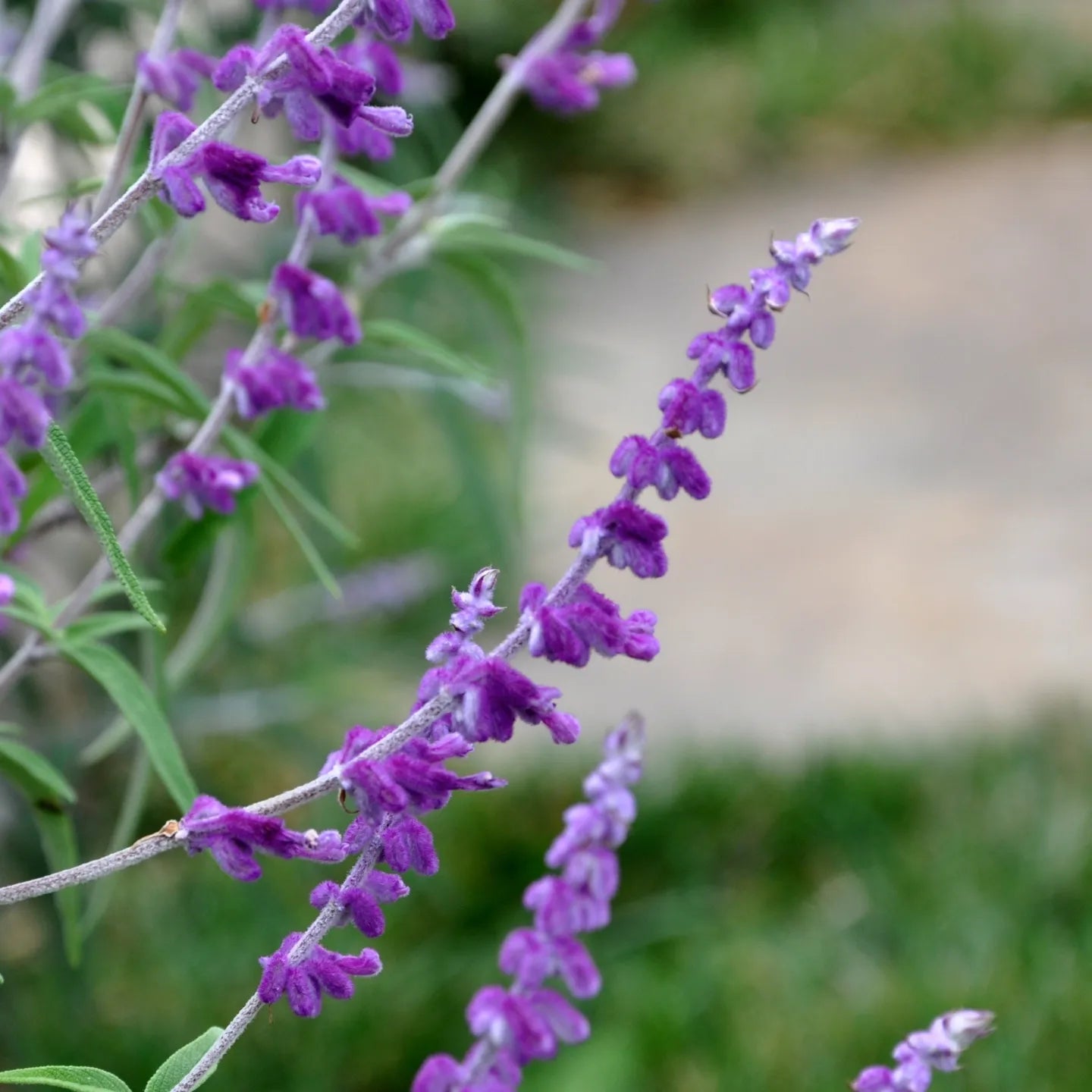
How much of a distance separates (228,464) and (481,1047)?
0.33 meters

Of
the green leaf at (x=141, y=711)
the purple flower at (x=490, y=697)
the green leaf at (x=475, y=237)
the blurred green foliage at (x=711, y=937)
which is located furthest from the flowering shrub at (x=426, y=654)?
the blurred green foliage at (x=711, y=937)

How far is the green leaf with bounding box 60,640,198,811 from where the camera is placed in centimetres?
65

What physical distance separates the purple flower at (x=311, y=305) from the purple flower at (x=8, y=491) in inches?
10.5

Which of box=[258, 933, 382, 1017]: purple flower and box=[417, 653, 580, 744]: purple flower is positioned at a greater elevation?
box=[417, 653, 580, 744]: purple flower

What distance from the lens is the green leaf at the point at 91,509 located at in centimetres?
44

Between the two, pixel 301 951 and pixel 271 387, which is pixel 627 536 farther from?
pixel 271 387

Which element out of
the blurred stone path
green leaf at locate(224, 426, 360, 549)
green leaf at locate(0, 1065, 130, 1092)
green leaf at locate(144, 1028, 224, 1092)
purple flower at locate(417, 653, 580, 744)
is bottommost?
green leaf at locate(0, 1065, 130, 1092)

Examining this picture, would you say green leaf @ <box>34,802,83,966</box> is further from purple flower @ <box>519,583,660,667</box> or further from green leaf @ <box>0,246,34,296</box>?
purple flower @ <box>519,583,660,667</box>

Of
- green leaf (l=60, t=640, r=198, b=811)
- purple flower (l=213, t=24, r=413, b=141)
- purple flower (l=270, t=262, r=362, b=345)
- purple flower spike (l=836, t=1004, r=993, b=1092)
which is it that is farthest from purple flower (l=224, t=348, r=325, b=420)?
purple flower spike (l=836, t=1004, r=993, b=1092)

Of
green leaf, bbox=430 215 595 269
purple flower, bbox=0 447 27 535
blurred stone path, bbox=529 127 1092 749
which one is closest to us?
purple flower, bbox=0 447 27 535

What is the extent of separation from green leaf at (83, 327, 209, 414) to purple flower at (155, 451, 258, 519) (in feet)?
0.10

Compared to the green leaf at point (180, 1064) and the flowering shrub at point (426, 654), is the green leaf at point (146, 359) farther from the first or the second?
the green leaf at point (180, 1064)

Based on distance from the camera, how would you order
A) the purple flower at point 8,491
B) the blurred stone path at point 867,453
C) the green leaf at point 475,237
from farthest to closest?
the blurred stone path at point 867,453 < the green leaf at point 475,237 < the purple flower at point 8,491

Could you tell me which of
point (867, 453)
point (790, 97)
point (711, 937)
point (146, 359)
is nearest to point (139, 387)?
point (146, 359)
